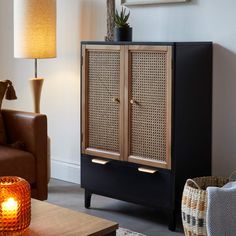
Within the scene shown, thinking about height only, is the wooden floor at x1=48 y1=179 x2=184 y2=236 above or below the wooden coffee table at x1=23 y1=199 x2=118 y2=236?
below

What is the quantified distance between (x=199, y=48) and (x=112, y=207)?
1.18m

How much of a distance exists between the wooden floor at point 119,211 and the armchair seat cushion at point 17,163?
0.51 meters

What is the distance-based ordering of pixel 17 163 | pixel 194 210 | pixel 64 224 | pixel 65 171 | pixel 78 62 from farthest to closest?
pixel 65 171 < pixel 78 62 < pixel 17 163 < pixel 194 210 < pixel 64 224

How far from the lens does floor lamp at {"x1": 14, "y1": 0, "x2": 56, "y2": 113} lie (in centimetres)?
380

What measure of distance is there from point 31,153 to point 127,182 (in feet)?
2.00

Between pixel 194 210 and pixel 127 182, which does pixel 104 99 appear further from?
pixel 194 210

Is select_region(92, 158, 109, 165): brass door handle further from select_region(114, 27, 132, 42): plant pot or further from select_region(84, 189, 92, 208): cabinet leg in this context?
select_region(114, 27, 132, 42): plant pot

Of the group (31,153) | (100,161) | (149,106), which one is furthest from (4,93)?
(149,106)

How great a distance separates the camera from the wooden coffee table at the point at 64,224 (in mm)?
2039

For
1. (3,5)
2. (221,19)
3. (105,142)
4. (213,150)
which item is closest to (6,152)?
(105,142)

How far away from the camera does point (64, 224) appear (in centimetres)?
211

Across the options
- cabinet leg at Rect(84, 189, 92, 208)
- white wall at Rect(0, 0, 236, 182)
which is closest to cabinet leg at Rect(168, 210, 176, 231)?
white wall at Rect(0, 0, 236, 182)

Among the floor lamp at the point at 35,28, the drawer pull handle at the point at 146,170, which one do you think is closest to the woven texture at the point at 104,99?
the drawer pull handle at the point at 146,170

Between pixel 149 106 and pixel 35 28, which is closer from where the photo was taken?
pixel 149 106
